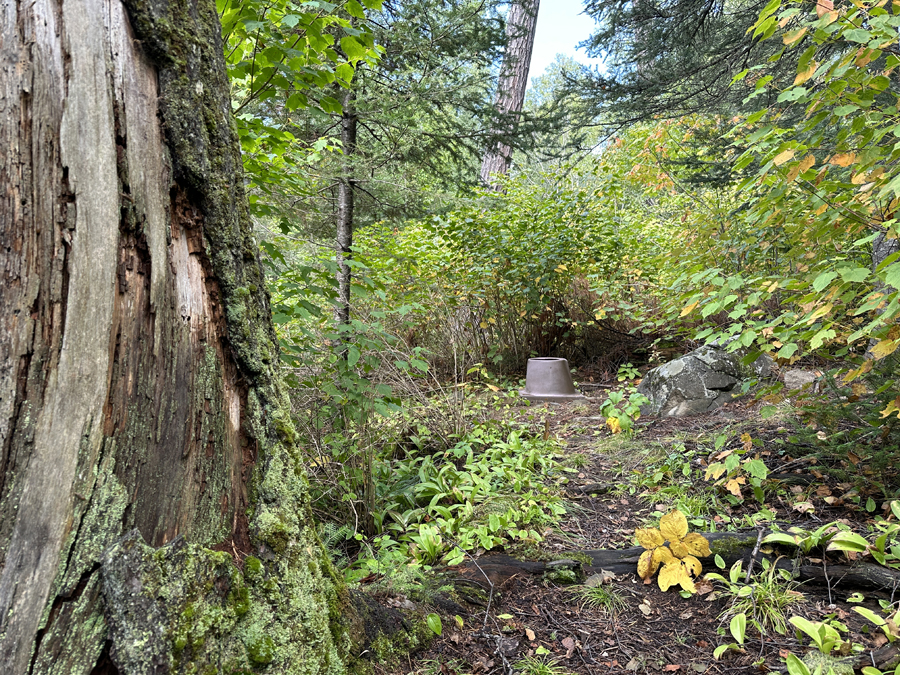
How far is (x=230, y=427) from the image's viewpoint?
125 centimetres

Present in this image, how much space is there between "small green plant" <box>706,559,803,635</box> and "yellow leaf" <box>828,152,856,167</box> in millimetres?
1789

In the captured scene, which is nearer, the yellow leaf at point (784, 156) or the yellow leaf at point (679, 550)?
the yellow leaf at point (784, 156)

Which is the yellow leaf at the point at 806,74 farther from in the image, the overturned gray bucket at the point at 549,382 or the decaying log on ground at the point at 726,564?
the overturned gray bucket at the point at 549,382

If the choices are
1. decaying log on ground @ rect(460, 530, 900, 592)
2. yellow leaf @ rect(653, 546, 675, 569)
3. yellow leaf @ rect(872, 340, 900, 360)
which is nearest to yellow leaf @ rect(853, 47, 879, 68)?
yellow leaf @ rect(872, 340, 900, 360)

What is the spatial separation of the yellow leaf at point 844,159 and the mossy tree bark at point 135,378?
2.51 m

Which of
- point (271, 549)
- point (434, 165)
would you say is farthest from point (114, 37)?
point (434, 165)

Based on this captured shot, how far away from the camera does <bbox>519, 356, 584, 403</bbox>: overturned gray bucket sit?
5.45 metres

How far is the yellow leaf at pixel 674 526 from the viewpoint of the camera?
7.28 ft

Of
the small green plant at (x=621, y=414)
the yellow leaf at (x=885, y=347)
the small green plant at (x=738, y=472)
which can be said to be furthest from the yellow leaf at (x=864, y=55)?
the small green plant at (x=621, y=414)

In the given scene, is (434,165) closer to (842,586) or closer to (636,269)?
(636,269)

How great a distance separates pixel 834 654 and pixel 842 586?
54cm

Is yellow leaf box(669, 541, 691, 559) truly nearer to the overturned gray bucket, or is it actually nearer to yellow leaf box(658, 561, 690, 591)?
yellow leaf box(658, 561, 690, 591)

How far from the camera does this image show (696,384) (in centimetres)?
476

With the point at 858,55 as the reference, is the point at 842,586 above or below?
below
